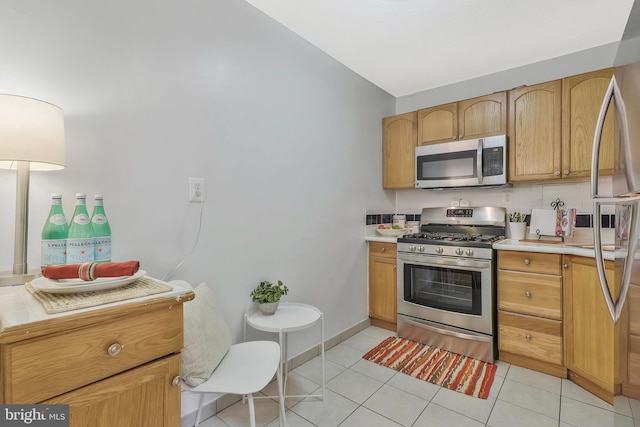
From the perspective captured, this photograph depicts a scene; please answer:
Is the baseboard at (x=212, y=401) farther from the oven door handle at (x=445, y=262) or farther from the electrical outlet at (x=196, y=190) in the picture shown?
the oven door handle at (x=445, y=262)

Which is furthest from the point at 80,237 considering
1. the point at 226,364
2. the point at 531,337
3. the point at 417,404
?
the point at 531,337

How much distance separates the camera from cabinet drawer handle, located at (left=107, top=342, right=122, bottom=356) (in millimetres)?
782

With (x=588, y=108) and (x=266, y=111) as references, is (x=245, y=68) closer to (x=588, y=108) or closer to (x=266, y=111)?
(x=266, y=111)

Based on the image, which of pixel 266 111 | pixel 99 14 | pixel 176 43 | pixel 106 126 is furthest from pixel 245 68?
pixel 106 126

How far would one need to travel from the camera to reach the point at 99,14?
1.27 meters

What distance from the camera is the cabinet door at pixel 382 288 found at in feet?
9.36

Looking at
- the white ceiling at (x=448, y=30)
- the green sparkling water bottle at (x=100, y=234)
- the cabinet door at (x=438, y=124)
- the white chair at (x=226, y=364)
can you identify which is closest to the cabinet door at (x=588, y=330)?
the cabinet door at (x=438, y=124)

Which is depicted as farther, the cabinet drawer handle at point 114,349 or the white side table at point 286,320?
the white side table at point 286,320

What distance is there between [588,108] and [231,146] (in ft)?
8.31

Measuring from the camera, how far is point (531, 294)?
7.07ft

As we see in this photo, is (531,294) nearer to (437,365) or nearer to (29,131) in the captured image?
(437,365)

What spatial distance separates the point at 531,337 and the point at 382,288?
1201 mm

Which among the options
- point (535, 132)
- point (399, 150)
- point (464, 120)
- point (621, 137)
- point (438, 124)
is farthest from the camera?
point (399, 150)

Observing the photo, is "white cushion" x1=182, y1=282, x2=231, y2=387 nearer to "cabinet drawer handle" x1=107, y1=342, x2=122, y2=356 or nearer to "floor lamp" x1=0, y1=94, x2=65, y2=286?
"cabinet drawer handle" x1=107, y1=342, x2=122, y2=356
